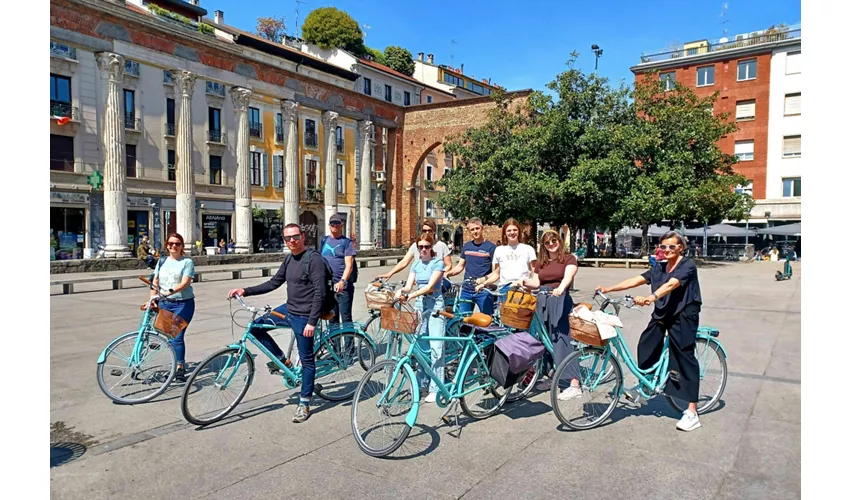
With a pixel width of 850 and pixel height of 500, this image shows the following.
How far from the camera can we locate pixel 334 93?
39.2m

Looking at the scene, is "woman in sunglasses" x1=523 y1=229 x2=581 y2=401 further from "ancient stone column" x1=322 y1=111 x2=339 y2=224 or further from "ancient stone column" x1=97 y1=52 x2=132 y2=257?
"ancient stone column" x1=322 y1=111 x2=339 y2=224

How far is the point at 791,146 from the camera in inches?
1673

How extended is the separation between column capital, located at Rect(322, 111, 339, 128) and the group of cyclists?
33.5m

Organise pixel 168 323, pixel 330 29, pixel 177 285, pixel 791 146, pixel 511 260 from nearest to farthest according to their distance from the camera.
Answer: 1. pixel 168 323
2. pixel 177 285
3. pixel 511 260
4. pixel 791 146
5. pixel 330 29

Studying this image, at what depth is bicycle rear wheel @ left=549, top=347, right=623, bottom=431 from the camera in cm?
492

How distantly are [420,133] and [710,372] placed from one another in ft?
125

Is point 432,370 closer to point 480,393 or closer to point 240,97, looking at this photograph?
point 480,393

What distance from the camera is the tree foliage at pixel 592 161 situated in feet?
83.7

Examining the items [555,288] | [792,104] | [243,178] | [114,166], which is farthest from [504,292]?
[792,104]

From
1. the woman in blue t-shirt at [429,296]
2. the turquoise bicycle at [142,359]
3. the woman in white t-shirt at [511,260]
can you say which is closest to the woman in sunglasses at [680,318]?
the woman in white t-shirt at [511,260]

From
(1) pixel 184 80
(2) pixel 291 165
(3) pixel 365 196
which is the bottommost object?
(3) pixel 365 196
